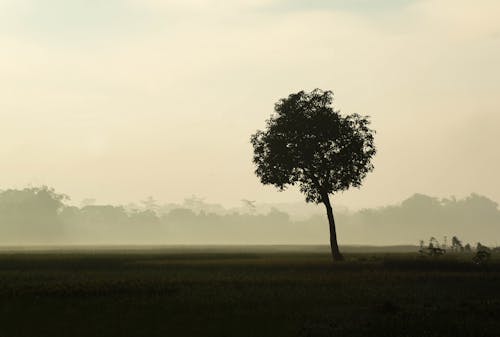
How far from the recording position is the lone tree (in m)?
72.2

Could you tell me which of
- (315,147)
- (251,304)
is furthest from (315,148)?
(251,304)

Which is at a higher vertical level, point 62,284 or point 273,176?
point 273,176

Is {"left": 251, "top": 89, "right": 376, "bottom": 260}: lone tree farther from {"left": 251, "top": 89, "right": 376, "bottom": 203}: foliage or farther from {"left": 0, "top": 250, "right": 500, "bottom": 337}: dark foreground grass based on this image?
{"left": 0, "top": 250, "right": 500, "bottom": 337}: dark foreground grass

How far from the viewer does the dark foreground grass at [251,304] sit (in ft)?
74.3

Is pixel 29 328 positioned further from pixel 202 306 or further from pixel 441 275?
pixel 441 275

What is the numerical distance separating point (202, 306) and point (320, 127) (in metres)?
46.7

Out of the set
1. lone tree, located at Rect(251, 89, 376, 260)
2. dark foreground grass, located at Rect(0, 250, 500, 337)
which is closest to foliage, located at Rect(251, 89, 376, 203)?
lone tree, located at Rect(251, 89, 376, 260)

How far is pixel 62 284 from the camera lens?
38.0 metres

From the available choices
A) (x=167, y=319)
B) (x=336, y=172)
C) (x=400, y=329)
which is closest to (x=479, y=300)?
A: (x=400, y=329)

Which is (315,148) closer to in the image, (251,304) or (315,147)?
(315,147)

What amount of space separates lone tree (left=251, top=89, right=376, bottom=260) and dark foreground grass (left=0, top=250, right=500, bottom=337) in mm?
26629

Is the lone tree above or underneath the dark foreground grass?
above

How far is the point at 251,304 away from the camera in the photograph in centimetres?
2872

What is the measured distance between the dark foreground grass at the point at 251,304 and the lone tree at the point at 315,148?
2663cm
